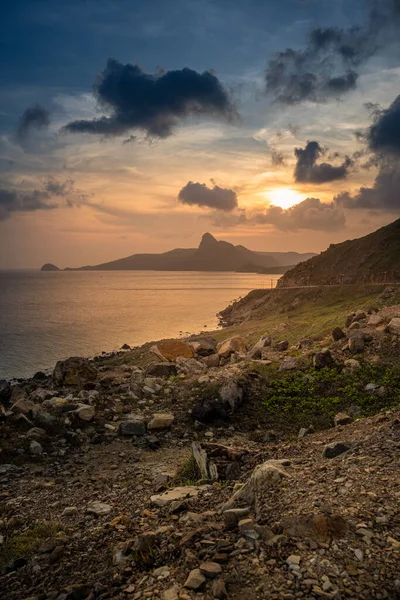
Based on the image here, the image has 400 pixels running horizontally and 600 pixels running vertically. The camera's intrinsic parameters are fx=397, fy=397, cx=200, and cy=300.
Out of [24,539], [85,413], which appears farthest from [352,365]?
[24,539]

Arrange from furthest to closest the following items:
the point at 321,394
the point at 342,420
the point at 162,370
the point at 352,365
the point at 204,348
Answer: the point at 204,348, the point at 162,370, the point at 352,365, the point at 321,394, the point at 342,420

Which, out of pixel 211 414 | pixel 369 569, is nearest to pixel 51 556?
pixel 369 569

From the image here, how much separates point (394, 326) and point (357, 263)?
68.9 metres

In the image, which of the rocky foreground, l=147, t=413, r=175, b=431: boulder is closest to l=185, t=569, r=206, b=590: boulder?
the rocky foreground

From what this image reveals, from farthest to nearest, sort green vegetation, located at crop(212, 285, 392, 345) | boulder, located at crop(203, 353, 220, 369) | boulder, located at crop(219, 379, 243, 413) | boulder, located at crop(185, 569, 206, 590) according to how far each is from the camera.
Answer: green vegetation, located at crop(212, 285, 392, 345), boulder, located at crop(203, 353, 220, 369), boulder, located at crop(219, 379, 243, 413), boulder, located at crop(185, 569, 206, 590)

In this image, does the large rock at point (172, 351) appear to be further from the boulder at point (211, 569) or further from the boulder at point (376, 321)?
the boulder at point (211, 569)

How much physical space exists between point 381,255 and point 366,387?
71.4m

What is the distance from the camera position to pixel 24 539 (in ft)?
29.0

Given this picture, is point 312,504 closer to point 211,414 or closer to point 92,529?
point 92,529

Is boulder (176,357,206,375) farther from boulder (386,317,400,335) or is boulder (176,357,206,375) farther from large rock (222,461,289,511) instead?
large rock (222,461,289,511)

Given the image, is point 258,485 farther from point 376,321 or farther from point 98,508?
point 376,321

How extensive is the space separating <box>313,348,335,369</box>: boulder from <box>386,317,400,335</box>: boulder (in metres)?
3.98

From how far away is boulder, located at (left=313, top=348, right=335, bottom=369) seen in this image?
2075 centimetres

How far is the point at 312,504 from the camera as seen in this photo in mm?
7238
